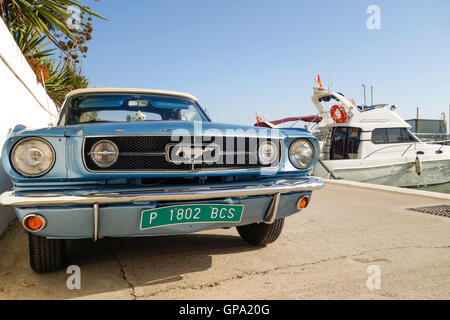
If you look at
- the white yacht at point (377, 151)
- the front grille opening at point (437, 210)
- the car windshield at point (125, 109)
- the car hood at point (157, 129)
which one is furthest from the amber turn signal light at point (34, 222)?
the white yacht at point (377, 151)

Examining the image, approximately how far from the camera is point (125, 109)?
3.33m

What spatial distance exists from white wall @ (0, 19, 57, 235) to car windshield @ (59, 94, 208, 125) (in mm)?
781

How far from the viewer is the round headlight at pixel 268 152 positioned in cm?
240

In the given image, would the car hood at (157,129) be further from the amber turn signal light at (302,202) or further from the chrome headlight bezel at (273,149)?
the amber turn signal light at (302,202)

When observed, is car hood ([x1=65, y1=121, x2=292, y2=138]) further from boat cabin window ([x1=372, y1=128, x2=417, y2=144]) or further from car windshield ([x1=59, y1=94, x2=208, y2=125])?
boat cabin window ([x1=372, y1=128, x2=417, y2=144])

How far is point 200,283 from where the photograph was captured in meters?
2.17

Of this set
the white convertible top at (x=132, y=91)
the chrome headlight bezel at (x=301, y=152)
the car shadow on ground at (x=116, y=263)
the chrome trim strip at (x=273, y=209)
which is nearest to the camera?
the car shadow on ground at (x=116, y=263)

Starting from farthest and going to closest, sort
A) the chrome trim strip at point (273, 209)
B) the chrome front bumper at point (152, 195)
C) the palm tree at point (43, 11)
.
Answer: the palm tree at point (43, 11) < the chrome trim strip at point (273, 209) < the chrome front bumper at point (152, 195)

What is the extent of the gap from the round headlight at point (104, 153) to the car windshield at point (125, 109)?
1144mm

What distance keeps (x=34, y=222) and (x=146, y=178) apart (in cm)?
66

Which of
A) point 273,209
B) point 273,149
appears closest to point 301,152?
point 273,149

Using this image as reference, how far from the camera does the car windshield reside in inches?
124
